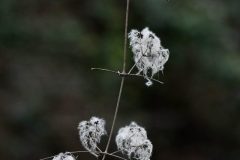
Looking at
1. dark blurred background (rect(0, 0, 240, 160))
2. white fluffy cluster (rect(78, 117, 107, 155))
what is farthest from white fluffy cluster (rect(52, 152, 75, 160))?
dark blurred background (rect(0, 0, 240, 160))

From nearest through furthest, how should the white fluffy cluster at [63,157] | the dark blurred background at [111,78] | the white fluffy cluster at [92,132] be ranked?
the white fluffy cluster at [63,157], the white fluffy cluster at [92,132], the dark blurred background at [111,78]

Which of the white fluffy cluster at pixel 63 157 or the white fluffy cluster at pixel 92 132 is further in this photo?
the white fluffy cluster at pixel 92 132

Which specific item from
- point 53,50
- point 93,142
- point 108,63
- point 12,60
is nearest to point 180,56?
point 108,63

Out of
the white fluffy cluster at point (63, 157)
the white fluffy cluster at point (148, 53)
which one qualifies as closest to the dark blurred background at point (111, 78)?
the white fluffy cluster at point (148, 53)

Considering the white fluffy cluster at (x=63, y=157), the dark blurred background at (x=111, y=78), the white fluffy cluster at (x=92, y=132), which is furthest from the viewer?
the dark blurred background at (x=111, y=78)

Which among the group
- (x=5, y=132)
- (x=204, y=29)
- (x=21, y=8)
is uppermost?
(x=21, y=8)

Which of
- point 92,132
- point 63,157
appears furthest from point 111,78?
point 63,157

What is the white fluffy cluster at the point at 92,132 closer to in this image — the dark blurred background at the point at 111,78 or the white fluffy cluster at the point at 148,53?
the white fluffy cluster at the point at 148,53

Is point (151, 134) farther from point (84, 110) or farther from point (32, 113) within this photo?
point (32, 113)
